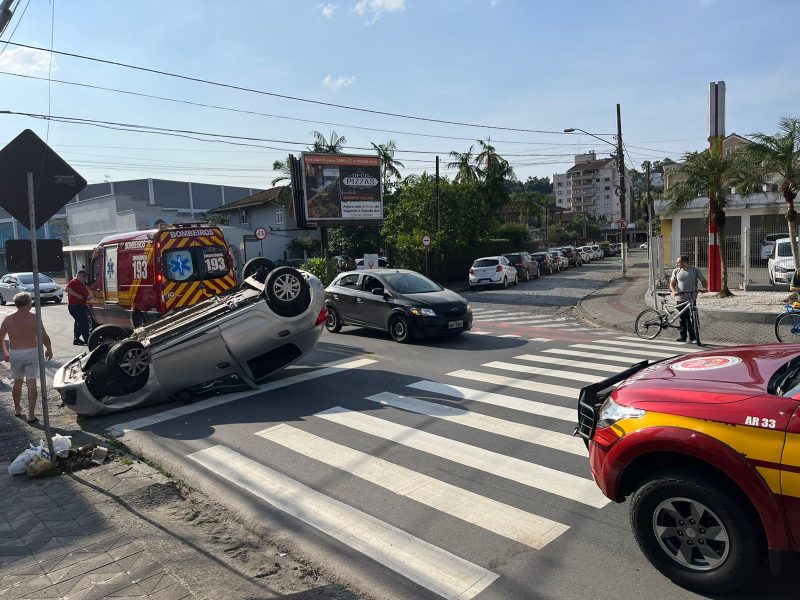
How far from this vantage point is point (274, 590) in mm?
3750

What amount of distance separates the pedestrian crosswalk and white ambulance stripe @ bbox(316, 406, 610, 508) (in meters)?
0.01

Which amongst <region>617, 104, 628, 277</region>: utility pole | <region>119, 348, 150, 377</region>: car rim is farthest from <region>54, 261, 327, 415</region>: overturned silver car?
<region>617, 104, 628, 277</region>: utility pole

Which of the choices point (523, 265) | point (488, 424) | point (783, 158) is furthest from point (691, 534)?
point (523, 265)

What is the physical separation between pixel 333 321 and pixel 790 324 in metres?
9.77

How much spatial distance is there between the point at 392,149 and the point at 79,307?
32.8 meters

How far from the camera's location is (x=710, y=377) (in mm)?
3781

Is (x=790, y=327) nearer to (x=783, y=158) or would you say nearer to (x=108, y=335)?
(x=783, y=158)

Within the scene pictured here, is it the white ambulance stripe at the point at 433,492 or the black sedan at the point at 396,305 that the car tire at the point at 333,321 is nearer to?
the black sedan at the point at 396,305

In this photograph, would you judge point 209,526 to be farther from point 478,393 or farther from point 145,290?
point 145,290

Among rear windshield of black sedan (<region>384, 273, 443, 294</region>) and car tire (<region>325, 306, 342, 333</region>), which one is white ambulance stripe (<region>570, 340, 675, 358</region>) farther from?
car tire (<region>325, 306, 342, 333</region>)

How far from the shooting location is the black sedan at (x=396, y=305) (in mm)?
12516

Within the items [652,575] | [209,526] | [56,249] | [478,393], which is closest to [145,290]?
[56,249]

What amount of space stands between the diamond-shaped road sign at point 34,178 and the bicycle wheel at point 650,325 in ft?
38.2

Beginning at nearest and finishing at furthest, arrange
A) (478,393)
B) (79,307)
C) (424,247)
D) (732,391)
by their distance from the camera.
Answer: (732,391), (478,393), (79,307), (424,247)
